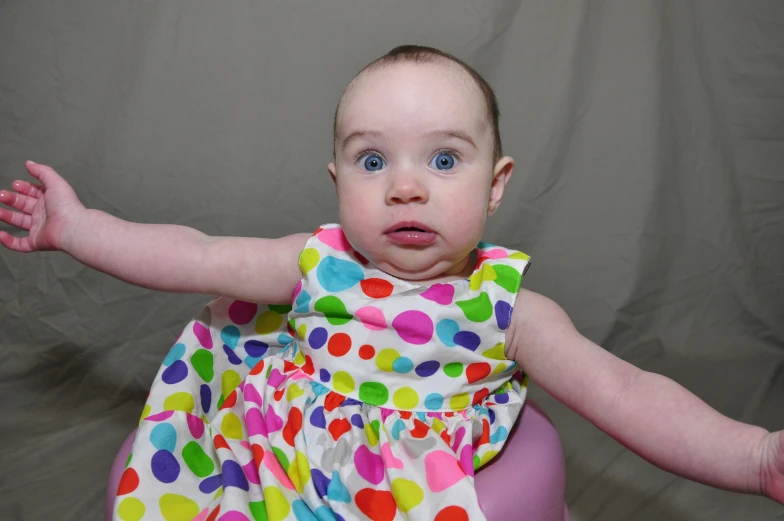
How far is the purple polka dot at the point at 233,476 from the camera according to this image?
1.00m

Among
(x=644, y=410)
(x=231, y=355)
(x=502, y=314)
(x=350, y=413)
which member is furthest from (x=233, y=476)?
(x=644, y=410)

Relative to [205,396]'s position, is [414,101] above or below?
above

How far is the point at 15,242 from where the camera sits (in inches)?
46.6

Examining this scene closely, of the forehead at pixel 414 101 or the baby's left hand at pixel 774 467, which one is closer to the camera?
the baby's left hand at pixel 774 467

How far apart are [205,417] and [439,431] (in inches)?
13.5

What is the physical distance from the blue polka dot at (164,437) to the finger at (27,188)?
0.40m

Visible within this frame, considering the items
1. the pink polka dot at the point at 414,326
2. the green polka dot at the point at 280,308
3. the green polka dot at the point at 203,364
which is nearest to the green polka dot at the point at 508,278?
the pink polka dot at the point at 414,326

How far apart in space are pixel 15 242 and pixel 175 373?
0.29 m

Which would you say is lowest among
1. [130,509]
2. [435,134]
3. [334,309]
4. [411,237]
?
[130,509]

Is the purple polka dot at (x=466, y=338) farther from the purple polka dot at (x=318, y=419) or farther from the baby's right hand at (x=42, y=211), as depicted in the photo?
the baby's right hand at (x=42, y=211)

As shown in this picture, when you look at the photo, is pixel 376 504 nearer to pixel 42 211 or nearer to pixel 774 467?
pixel 774 467

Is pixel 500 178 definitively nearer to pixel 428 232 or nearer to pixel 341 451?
pixel 428 232

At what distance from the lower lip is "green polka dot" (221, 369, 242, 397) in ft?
1.21

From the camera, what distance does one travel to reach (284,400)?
3.57 feet
